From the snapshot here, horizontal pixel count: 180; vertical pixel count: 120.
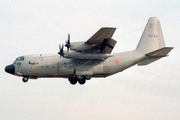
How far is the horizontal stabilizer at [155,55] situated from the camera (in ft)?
89.1

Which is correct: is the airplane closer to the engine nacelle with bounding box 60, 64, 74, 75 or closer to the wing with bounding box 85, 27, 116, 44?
the engine nacelle with bounding box 60, 64, 74, 75

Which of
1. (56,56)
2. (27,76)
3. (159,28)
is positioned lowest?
(27,76)

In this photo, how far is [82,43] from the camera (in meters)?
25.4

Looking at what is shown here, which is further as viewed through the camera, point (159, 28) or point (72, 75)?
point (159, 28)

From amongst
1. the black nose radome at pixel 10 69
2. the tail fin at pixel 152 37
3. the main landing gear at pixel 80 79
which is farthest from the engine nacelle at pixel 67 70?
the tail fin at pixel 152 37

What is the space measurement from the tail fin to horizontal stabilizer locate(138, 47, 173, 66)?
3.36ft

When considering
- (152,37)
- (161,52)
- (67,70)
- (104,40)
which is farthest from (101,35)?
(152,37)

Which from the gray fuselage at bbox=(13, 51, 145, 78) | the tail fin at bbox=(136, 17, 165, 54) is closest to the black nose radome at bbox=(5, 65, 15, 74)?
the gray fuselage at bbox=(13, 51, 145, 78)

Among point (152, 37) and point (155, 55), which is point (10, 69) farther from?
point (152, 37)

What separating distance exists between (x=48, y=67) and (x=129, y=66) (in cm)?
748

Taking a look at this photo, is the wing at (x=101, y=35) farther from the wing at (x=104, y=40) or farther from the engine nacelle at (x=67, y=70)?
the engine nacelle at (x=67, y=70)

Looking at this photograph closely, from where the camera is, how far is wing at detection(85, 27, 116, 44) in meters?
23.6

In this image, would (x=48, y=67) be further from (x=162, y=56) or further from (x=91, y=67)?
(x=162, y=56)

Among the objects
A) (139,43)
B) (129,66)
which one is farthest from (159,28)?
(129,66)
